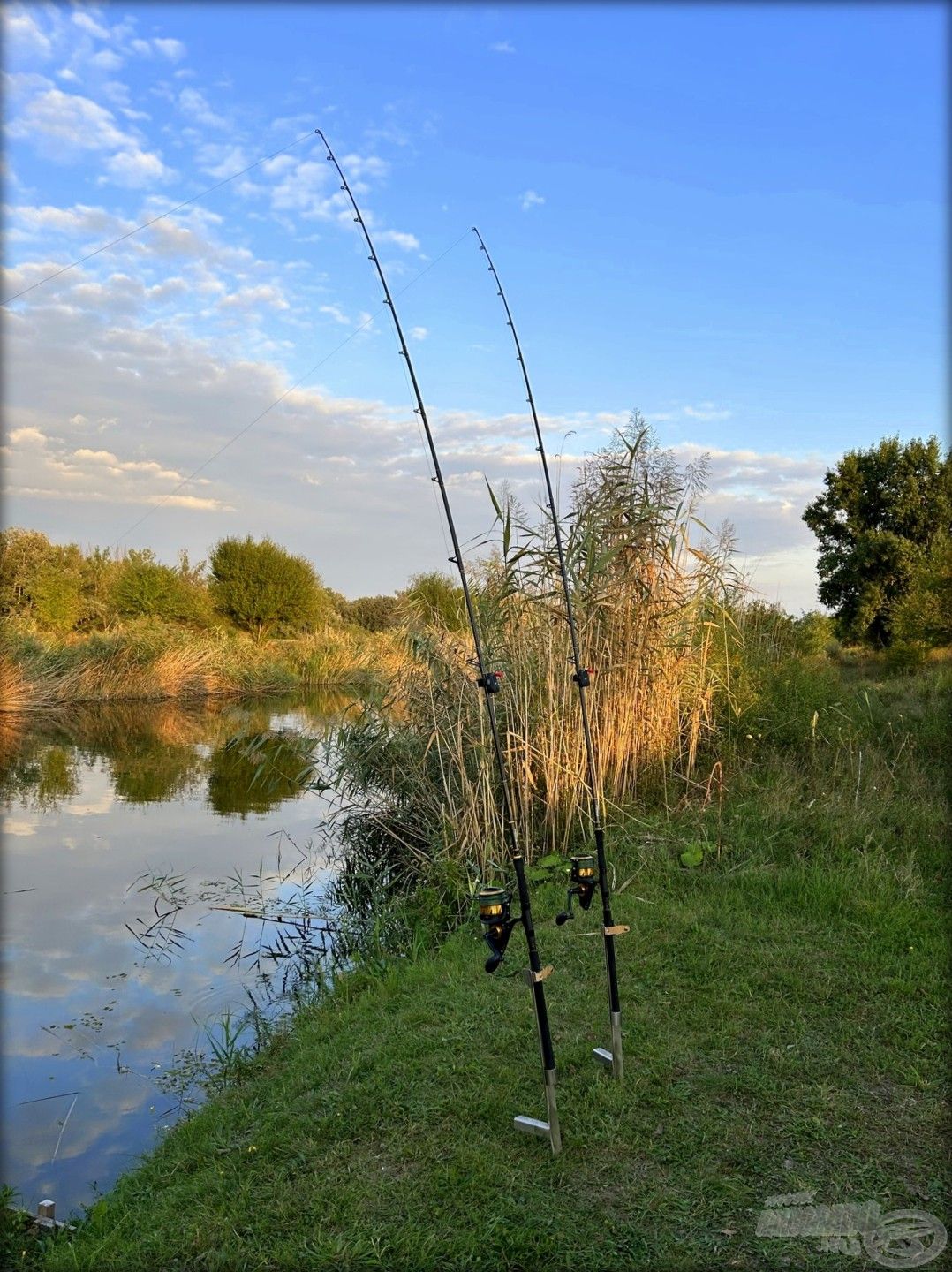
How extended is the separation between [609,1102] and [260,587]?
31.9m

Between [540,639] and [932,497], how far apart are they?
696 inches

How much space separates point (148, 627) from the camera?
79.8ft

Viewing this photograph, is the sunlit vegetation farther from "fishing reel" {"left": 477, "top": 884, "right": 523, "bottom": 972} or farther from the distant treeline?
"fishing reel" {"left": 477, "top": 884, "right": 523, "bottom": 972}

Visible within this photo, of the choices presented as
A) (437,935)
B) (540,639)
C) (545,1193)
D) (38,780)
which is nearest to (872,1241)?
(545,1193)

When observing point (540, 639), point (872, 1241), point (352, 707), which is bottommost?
point (872, 1241)

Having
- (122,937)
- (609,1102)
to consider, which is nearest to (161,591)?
(122,937)

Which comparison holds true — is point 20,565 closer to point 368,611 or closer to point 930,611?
point 368,611

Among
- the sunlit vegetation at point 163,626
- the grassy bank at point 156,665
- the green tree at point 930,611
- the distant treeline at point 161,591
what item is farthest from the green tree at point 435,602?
the distant treeline at point 161,591

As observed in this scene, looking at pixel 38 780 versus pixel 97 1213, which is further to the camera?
pixel 38 780

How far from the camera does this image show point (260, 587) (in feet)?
110

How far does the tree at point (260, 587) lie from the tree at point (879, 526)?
19779mm

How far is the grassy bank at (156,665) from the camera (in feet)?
62.2

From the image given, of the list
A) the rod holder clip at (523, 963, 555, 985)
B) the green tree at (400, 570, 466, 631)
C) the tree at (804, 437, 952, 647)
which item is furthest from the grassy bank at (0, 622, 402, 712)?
the rod holder clip at (523, 963, 555, 985)

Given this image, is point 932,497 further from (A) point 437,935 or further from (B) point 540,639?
(A) point 437,935
